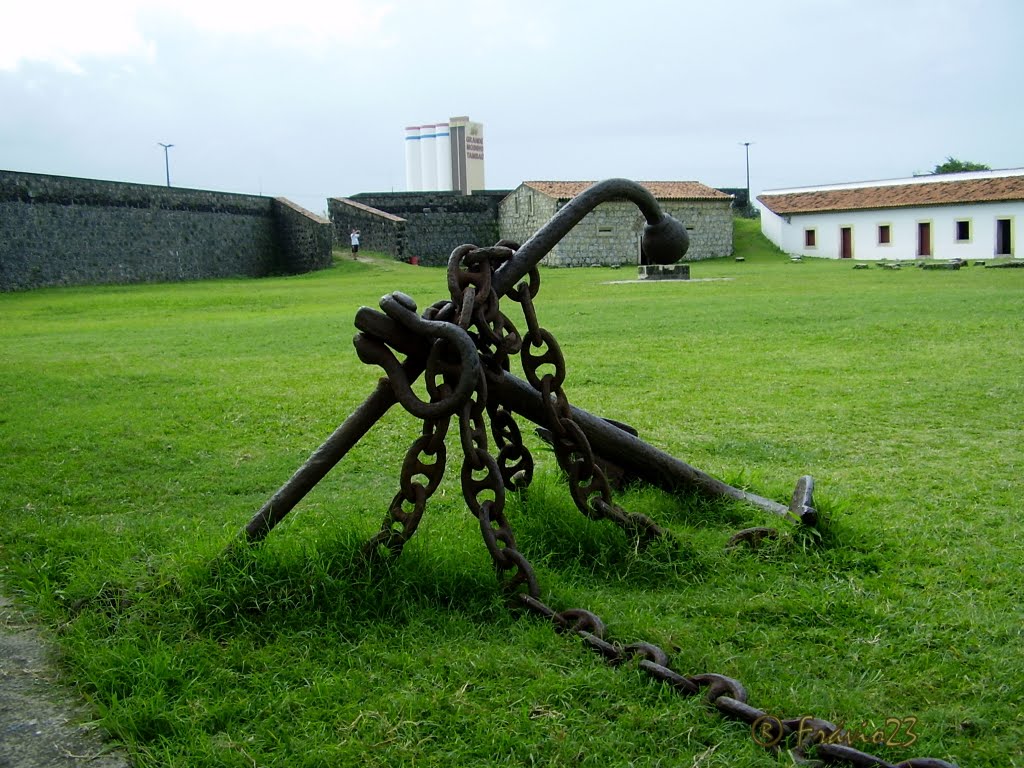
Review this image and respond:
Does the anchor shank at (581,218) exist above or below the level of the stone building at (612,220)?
below

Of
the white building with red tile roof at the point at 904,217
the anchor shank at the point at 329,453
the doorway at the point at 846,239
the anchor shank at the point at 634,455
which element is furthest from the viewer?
the doorway at the point at 846,239

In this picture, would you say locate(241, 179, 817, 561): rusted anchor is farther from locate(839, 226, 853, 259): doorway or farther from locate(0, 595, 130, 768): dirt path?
locate(839, 226, 853, 259): doorway

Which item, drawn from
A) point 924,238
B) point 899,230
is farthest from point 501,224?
point 924,238

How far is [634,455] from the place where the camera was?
3746 millimetres

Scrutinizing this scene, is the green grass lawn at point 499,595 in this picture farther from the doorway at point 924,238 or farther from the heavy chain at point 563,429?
the doorway at point 924,238

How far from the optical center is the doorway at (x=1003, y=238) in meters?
37.1

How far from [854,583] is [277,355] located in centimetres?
791

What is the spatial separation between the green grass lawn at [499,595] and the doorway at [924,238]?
114 feet

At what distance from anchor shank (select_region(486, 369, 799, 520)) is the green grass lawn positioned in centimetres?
9

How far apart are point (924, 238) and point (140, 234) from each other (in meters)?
28.3

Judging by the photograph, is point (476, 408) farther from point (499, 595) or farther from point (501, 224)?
point (501, 224)

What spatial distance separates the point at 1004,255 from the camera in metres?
37.1

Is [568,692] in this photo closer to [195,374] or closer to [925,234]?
[195,374]

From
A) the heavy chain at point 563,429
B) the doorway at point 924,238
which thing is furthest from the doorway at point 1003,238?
the heavy chain at point 563,429
